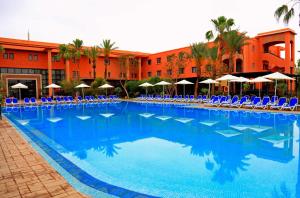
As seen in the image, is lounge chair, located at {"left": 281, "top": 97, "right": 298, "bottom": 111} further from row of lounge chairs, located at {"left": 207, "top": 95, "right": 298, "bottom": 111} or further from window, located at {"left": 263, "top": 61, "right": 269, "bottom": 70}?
window, located at {"left": 263, "top": 61, "right": 269, "bottom": 70}

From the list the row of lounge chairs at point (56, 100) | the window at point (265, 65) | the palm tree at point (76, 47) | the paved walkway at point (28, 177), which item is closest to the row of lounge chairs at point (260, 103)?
the window at point (265, 65)

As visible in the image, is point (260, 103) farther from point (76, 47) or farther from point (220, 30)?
point (76, 47)

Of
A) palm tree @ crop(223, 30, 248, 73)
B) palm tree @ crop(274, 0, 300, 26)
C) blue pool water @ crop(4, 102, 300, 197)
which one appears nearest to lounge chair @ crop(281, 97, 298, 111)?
blue pool water @ crop(4, 102, 300, 197)

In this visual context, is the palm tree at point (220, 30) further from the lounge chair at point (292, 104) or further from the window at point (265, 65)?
the lounge chair at point (292, 104)

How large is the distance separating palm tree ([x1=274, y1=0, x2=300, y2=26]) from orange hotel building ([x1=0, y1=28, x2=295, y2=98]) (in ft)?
39.2

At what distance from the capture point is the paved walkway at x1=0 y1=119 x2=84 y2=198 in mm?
3709

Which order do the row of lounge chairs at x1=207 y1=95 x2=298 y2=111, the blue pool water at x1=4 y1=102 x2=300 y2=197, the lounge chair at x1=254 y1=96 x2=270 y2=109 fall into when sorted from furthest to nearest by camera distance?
1. the lounge chair at x1=254 y1=96 x2=270 y2=109
2. the row of lounge chairs at x1=207 y1=95 x2=298 y2=111
3. the blue pool water at x1=4 y1=102 x2=300 y2=197

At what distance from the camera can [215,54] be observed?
25109mm

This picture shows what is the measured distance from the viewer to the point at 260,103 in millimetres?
16234

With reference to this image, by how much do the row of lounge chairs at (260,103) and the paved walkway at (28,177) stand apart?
1455 centimetres

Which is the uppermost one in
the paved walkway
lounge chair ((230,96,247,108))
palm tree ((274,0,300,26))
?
palm tree ((274,0,300,26))

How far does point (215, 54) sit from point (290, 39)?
879 cm

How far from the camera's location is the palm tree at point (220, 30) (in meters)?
23.3

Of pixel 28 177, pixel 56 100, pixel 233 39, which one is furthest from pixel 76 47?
pixel 28 177
